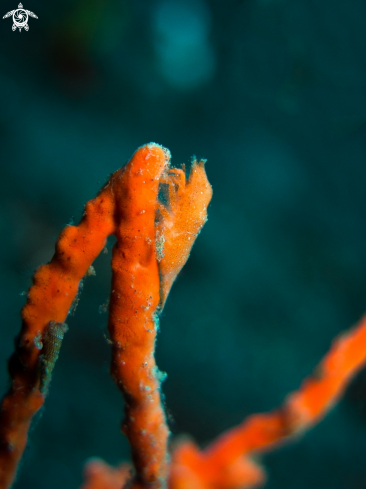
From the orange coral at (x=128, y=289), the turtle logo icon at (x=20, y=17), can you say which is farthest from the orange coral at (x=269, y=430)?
the turtle logo icon at (x=20, y=17)

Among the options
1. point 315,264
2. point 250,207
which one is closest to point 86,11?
point 250,207

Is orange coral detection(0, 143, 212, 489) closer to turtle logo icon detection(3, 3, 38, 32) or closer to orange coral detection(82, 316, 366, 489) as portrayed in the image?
orange coral detection(82, 316, 366, 489)

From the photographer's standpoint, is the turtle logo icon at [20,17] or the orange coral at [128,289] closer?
the orange coral at [128,289]

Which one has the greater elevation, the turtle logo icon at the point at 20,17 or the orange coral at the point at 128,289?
the turtle logo icon at the point at 20,17

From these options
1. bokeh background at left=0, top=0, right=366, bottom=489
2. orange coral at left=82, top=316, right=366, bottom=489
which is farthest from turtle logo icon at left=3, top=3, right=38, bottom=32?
orange coral at left=82, top=316, right=366, bottom=489

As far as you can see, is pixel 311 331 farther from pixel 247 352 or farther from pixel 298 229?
pixel 298 229

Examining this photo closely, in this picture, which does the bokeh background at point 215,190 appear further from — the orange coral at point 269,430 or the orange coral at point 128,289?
the orange coral at point 128,289

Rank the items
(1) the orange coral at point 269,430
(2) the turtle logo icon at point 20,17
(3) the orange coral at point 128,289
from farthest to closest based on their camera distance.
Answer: (2) the turtle logo icon at point 20,17 < (1) the orange coral at point 269,430 < (3) the orange coral at point 128,289
